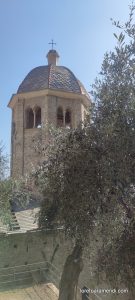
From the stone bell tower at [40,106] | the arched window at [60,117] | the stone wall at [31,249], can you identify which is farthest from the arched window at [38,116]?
the stone wall at [31,249]

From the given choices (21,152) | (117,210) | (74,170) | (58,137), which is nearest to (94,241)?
(117,210)

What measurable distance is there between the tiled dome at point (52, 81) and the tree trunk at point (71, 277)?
16492 mm

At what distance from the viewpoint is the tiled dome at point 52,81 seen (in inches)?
902

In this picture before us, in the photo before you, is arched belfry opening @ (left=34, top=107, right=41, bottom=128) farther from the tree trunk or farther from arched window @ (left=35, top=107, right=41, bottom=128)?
the tree trunk

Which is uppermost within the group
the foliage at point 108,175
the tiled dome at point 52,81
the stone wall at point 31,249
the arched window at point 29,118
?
the tiled dome at point 52,81

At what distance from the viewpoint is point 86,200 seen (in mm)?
6316

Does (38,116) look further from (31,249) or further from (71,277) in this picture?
(71,277)

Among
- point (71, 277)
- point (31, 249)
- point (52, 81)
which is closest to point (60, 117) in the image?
point (52, 81)

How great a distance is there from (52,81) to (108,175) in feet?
57.6

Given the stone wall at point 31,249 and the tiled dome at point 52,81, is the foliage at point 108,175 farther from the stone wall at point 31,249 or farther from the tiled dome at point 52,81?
the tiled dome at point 52,81

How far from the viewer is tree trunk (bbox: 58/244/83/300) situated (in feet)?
22.5

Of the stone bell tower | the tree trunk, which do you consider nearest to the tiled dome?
the stone bell tower

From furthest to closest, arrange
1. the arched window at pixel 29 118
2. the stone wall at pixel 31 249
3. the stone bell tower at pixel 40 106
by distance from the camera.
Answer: the arched window at pixel 29 118
the stone bell tower at pixel 40 106
the stone wall at pixel 31 249

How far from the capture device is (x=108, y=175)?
6297 mm
